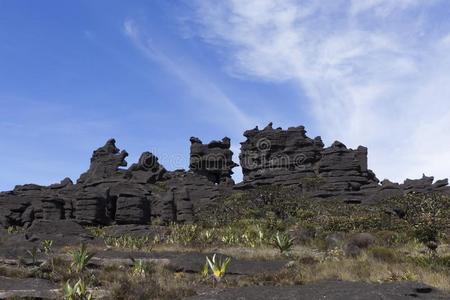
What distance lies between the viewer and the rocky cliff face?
51.9 m

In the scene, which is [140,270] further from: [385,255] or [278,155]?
[278,155]

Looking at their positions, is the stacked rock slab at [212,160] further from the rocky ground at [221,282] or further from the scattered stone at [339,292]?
the scattered stone at [339,292]

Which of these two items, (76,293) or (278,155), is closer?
(76,293)

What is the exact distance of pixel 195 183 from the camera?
243ft


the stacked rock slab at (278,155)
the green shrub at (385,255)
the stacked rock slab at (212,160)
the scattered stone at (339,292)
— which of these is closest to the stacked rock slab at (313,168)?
the stacked rock slab at (278,155)

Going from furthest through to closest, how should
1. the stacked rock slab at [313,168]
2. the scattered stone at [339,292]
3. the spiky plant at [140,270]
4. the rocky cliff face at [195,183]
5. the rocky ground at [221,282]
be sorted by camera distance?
the stacked rock slab at [313,168] → the rocky cliff face at [195,183] → the spiky plant at [140,270] → the rocky ground at [221,282] → the scattered stone at [339,292]

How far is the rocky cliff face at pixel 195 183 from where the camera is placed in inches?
2042

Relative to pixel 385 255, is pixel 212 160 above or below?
above

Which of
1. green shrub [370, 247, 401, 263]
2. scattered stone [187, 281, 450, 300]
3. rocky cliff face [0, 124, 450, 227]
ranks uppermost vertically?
rocky cliff face [0, 124, 450, 227]

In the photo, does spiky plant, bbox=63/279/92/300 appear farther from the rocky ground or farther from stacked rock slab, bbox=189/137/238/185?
stacked rock slab, bbox=189/137/238/185

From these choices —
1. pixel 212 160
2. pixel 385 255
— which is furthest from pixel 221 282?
pixel 212 160

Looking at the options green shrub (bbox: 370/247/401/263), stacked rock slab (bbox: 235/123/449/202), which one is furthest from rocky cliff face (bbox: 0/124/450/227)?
green shrub (bbox: 370/247/401/263)

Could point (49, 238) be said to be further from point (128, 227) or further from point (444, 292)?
point (444, 292)

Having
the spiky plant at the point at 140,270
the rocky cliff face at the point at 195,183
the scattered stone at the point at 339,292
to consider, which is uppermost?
the rocky cliff face at the point at 195,183
